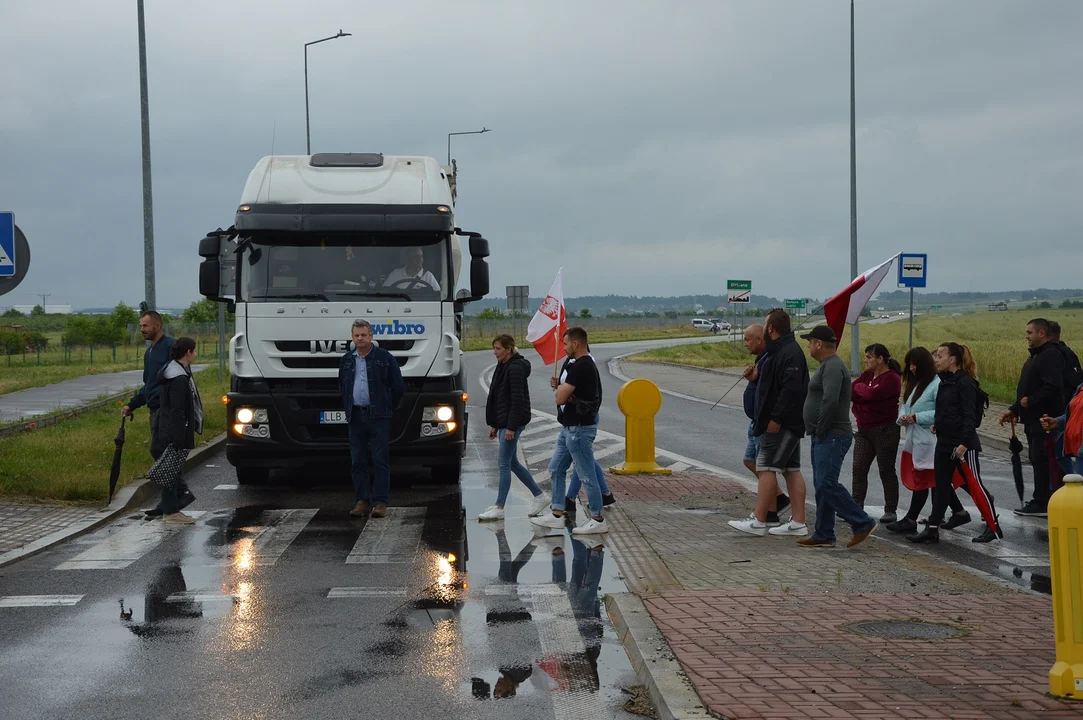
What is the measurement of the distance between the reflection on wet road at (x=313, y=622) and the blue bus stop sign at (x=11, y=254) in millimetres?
2659

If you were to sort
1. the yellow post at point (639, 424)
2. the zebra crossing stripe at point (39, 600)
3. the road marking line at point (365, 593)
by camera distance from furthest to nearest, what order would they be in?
the yellow post at point (639, 424) → the road marking line at point (365, 593) → the zebra crossing stripe at point (39, 600)

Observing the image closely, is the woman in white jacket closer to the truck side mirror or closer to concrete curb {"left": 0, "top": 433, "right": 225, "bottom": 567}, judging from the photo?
the truck side mirror

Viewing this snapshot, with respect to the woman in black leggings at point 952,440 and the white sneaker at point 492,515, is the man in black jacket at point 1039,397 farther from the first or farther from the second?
the white sneaker at point 492,515

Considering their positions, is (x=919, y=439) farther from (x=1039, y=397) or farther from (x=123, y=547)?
(x=123, y=547)

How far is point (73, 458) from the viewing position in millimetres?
14117

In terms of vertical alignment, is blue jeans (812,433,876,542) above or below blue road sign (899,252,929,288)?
below

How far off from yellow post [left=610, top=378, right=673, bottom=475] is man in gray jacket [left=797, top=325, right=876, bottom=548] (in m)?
4.31

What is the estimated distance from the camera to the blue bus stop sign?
11.9 metres

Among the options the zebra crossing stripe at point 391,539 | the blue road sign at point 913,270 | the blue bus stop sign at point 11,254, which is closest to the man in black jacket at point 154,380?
the blue bus stop sign at point 11,254

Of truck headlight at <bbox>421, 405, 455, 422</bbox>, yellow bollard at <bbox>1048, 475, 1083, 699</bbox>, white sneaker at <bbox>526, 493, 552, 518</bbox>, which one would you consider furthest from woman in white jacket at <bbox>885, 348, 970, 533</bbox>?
yellow bollard at <bbox>1048, 475, 1083, 699</bbox>

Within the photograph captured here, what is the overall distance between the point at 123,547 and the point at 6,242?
3797mm

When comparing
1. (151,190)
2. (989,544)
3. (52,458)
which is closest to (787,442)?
(989,544)

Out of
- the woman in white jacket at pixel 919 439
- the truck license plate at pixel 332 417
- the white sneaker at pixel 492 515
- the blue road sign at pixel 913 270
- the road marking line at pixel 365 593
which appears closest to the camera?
the road marking line at pixel 365 593

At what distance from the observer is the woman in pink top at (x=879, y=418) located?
1086 cm
